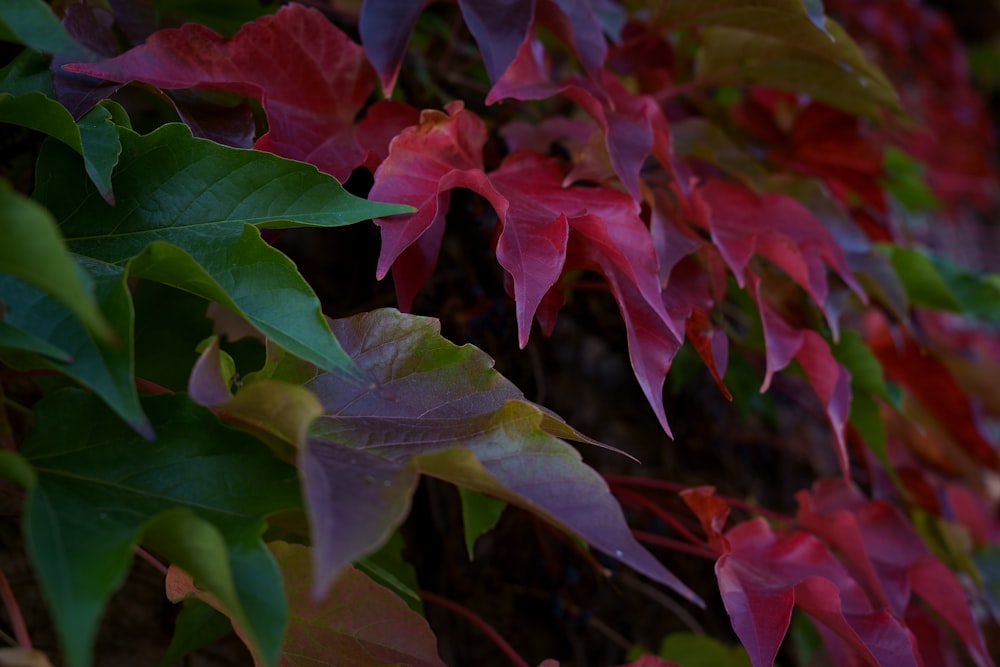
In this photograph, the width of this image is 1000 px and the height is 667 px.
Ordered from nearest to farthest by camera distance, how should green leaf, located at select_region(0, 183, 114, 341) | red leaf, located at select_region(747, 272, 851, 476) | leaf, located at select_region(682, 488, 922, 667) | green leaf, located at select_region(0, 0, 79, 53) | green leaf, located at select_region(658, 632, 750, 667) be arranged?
1. green leaf, located at select_region(0, 183, 114, 341)
2. green leaf, located at select_region(0, 0, 79, 53)
3. leaf, located at select_region(682, 488, 922, 667)
4. red leaf, located at select_region(747, 272, 851, 476)
5. green leaf, located at select_region(658, 632, 750, 667)

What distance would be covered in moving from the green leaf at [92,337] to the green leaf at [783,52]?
1.71ft

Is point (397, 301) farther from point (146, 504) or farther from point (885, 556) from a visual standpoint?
point (885, 556)

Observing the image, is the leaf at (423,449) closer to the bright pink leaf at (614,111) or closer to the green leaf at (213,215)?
the green leaf at (213,215)

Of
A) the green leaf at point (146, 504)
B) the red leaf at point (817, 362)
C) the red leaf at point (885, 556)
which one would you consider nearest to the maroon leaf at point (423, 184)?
the green leaf at point (146, 504)

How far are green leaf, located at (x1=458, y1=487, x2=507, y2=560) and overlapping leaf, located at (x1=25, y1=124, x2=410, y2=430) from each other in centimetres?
20

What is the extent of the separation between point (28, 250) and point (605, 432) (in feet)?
2.48

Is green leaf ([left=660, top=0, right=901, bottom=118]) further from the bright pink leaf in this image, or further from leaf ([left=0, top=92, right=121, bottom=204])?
leaf ([left=0, top=92, right=121, bottom=204])

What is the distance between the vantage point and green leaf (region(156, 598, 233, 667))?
1.36 ft

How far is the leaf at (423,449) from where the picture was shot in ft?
0.89

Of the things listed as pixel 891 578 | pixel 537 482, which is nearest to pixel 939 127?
pixel 891 578

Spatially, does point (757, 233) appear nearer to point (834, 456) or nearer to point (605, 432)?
point (605, 432)

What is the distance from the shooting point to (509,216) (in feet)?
1.50

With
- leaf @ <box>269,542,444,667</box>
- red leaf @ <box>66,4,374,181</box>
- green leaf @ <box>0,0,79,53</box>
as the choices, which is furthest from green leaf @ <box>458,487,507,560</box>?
green leaf @ <box>0,0,79,53</box>

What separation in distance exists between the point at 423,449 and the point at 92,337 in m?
0.15
